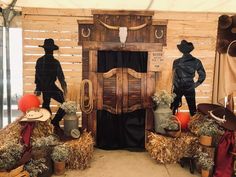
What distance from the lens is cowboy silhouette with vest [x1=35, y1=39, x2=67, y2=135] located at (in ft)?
15.9

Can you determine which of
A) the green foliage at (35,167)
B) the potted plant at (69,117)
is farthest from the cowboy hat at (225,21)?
the green foliage at (35,167)

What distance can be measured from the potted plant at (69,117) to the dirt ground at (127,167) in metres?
0.67

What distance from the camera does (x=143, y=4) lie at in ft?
14.1

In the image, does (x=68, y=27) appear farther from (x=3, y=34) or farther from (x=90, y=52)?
(x=3, y=34)

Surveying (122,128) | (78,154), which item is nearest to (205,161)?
(122,128)

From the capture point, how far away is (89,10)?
15.5 feet

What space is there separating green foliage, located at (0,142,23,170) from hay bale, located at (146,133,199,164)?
6.99ft

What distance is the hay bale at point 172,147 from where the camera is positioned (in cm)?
438

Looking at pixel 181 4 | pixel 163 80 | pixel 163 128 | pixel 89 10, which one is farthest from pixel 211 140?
pixel 89 10

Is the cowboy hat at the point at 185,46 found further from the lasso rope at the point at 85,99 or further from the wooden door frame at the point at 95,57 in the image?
the lasso rope at the point at 85,99

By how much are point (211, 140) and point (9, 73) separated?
358 cm

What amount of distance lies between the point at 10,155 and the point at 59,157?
83 centimetres

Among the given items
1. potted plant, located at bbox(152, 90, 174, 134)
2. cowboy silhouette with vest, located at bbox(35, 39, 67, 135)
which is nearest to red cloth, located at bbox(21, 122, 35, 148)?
cowboy silhouette with vest, located at bbox(35, 39, 67, 135)

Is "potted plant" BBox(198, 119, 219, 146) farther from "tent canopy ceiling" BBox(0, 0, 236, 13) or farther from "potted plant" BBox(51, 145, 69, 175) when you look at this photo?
"potted plant" BBox(51, 145, 69, 175)
